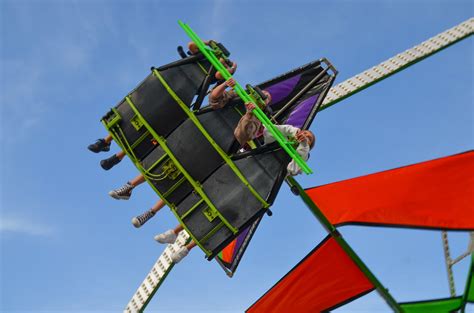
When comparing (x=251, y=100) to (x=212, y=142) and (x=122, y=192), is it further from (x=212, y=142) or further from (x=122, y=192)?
(x=122, y=192)

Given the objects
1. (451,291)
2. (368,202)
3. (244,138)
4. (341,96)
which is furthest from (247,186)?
(451,291)

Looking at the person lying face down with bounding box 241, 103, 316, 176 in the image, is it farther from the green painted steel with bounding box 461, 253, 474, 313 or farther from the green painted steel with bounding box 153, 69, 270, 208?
the green painted steel with bounding box 461, 253, 474, 313

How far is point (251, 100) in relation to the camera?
6.52 m

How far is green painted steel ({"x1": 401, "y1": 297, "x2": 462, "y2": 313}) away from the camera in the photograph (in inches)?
292

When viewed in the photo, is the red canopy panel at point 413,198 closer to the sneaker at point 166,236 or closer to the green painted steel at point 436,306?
the green painted steel at point 436,306

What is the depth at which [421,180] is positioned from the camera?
7.34m

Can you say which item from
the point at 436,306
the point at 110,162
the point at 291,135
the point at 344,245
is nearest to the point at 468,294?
the point at 436,306

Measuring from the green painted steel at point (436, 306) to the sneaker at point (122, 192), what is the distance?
149 inches

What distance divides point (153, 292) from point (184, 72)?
3.84m

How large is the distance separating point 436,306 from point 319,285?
1498 millimetres

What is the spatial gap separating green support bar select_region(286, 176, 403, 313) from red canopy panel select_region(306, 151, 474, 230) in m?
0.10

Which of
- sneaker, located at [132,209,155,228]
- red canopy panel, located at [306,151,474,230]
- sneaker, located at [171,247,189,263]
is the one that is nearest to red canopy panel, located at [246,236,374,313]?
red canopy panel, located at [306,151,474,230]

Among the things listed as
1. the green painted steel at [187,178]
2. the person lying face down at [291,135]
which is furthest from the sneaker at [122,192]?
the person lying face down at [291,135]

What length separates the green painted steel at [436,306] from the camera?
743 cm
